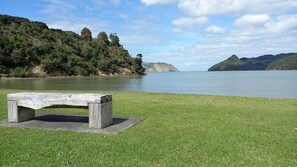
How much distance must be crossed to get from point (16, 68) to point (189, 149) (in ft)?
308

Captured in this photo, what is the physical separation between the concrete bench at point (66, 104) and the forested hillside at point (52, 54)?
3304 inches

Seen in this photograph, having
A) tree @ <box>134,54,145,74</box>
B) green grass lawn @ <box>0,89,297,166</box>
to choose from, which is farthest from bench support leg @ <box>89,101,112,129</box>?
tree @ <box>134,54,145,74</box>

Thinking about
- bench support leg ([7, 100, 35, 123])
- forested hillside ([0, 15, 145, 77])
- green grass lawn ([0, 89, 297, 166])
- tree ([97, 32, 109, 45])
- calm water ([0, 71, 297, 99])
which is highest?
tree ([97, 32, 109, 45])

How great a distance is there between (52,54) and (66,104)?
327 feet

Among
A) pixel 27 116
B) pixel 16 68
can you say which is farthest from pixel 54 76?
pixel 27 116

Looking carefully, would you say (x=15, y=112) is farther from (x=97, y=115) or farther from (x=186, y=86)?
(x=186, y=86)

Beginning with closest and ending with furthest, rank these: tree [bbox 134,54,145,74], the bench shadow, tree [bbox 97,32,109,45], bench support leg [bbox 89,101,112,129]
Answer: bench support leg [bbox 89,101,112,129]
the bench shadow
tree [bbox 134,54,145,74]
tree [bbox 97,32,109,45]

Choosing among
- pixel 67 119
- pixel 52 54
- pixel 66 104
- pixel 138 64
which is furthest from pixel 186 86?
Answer: pixel 138 64

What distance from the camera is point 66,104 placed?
30.3ft

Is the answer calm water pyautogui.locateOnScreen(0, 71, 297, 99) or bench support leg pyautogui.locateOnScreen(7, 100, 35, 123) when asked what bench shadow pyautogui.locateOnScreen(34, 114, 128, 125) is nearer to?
bench support leg pyautogui.locateOnScreen(7, 100, 35, 123)

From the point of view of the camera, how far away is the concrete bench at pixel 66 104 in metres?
8.99

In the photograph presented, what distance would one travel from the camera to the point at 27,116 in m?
10.4

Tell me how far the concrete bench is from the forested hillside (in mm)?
83918

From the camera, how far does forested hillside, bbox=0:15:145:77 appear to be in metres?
93.1
